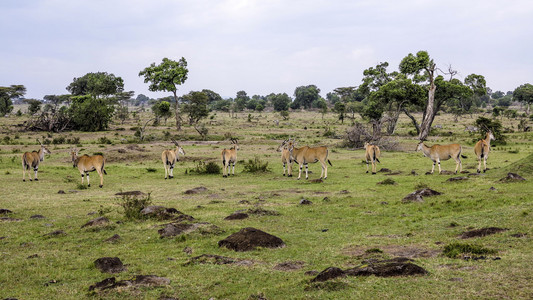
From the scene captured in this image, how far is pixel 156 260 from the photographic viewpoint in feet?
30.8

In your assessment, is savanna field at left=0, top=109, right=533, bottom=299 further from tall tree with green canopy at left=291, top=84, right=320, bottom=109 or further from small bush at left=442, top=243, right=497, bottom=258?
tall tree with green canopy at left=291, top=84, right=320, bottom=109

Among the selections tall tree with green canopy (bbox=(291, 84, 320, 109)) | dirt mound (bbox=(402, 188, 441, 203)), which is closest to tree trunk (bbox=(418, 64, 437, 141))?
dirt mound (bbox=(402, 188, 441, 203))

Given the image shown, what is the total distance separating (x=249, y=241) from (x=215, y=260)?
1.18m

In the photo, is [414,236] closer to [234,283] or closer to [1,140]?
[234,283]

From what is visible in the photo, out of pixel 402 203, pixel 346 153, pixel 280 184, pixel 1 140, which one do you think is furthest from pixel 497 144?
pixel 1 140

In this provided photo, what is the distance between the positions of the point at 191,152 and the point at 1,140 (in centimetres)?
2053

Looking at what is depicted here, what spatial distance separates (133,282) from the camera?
7.72 m

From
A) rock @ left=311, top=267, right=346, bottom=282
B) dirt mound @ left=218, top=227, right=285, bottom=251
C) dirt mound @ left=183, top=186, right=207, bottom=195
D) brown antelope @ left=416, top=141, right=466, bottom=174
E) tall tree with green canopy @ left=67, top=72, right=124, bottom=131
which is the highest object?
tall tree with green canopy @ left=67, top=72, right=124, bottom=131

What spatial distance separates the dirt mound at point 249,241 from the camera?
32.7 feet

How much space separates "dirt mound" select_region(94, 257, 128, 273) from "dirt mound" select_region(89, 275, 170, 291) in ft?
2.84

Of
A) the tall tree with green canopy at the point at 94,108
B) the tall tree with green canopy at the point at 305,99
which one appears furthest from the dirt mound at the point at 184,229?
the tall tree with green canopy at the point at 305,99

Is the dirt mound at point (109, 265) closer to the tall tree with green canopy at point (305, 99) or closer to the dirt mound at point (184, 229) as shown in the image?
the dirt mound at point (184, 229)

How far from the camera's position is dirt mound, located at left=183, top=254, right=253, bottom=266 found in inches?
353

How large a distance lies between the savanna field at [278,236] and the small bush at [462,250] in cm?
2
